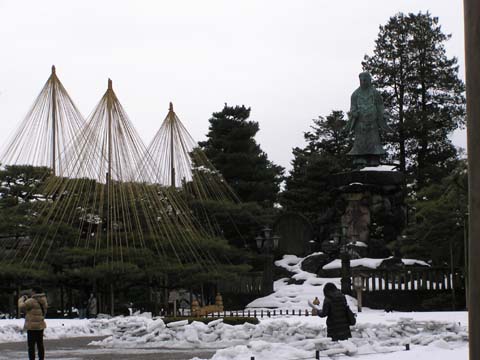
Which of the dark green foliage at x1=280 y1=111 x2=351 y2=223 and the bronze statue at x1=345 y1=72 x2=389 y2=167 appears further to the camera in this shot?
the dark green foliage at x1=280 y1=111 x2=351 y2=223

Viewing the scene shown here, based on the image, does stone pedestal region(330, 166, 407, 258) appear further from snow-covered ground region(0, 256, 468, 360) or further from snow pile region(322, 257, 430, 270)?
snow-covered ground region(0, 256, 468, 360)

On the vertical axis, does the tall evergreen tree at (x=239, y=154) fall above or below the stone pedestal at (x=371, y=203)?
above

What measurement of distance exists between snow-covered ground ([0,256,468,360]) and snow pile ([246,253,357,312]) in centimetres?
834

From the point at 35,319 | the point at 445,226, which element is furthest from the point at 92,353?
the point at 445,226

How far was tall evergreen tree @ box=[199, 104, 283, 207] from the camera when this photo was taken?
4531cm

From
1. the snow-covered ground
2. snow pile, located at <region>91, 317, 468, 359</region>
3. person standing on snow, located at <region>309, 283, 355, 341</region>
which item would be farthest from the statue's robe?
person standing on snow, located at <region>309, 283, 355, 341</region>

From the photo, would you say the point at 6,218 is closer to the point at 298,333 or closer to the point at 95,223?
the point at 95,223

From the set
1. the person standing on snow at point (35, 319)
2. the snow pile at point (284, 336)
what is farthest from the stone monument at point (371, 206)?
the person standing on snow at point (35, 319)

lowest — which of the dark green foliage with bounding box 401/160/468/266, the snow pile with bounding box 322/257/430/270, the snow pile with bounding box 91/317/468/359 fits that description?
the snow pile with bounding box 91/317/468/359

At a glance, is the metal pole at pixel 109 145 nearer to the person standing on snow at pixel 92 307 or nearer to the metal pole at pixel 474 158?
the person standing on snow at pixel 92 307

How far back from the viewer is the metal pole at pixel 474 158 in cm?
356

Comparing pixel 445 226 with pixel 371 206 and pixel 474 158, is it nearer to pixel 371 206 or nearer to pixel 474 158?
pixel 371 206

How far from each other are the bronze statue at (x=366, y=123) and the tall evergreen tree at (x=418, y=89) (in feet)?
35.3

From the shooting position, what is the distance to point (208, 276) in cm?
2909
